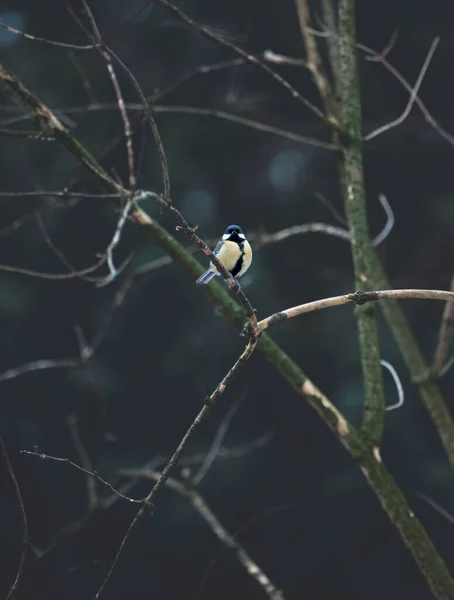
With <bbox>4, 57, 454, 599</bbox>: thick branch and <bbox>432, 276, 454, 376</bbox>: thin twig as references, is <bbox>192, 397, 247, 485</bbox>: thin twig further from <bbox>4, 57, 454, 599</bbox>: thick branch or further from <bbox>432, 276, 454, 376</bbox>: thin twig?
<bbox>432, 276, 454, 376</bbox>: thin twig

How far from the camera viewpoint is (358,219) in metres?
3.86

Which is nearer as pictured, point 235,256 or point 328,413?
point 328,413

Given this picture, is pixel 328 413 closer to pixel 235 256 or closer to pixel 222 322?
pixel 235 256

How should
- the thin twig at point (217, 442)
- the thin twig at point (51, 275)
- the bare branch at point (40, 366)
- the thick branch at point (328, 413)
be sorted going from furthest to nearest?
the thin twig at point (217, 442)
the bare branch at point (40, 366)
the thick branch at point (328, 413)
the thin twig at point (51, 275)

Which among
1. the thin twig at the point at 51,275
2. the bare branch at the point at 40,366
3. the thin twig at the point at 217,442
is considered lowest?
the thin twig at the point at 217,442

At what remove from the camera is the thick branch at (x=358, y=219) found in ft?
11.8

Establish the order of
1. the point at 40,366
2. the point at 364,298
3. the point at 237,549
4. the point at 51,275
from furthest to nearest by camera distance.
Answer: the point at 40,366 → the point at 237,549 → the point at 51,275 → the point at 364,298

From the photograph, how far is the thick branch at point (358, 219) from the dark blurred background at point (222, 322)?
137 inches

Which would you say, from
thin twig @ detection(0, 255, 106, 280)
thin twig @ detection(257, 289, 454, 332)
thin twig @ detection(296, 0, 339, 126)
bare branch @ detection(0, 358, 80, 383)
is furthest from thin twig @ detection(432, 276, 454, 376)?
bare branch @ detection(0, 358, 80, 383)

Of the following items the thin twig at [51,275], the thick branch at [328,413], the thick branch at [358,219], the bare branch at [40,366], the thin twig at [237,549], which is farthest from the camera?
the bare branch at [40,366]

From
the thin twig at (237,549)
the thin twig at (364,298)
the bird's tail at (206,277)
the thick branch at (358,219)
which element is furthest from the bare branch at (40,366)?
the thin twig at (364,298)

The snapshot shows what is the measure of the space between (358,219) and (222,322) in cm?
411

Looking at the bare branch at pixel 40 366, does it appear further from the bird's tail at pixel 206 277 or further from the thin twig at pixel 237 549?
the bird's tail at pixel 206 277

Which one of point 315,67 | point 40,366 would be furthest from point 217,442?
point 315,67
